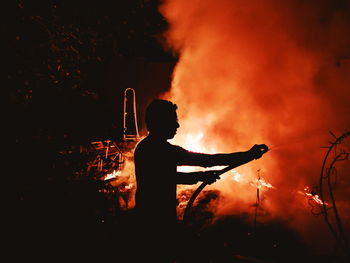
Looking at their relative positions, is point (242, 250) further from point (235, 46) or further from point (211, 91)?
point (235, 46)

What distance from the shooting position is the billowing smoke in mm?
8492

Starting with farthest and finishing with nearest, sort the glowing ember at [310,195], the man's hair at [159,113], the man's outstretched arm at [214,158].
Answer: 1. the glowing ember at [310,195]
2. the man's outstretched arm at [214,158]
3. the man's hair at [159,113]

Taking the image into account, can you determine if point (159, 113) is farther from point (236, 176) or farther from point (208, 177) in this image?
point (236, 176)

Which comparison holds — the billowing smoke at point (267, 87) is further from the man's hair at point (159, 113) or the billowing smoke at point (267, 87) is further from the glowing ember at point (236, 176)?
the man's hair at point (159, 113)

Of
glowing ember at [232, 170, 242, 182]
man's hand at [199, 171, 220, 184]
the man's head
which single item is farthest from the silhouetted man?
glowing ember at [232, 170, 242, 182]

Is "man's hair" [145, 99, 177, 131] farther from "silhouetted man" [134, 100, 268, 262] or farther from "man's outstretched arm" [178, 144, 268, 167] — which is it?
"man's outstretched arm" [178, 144, 268, 167]

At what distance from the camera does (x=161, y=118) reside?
3.01 meters

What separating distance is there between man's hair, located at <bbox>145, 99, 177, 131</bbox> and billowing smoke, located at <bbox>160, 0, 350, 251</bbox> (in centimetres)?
489

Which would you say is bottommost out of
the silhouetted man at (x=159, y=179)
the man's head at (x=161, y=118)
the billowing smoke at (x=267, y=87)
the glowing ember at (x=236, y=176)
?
the silhouetted man at (x=159, y=179)

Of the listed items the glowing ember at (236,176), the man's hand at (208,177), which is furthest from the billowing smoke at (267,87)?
the man's hand at (208,177)

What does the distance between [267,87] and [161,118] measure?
7.91 m

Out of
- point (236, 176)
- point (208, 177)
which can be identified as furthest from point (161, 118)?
point (236, 176)

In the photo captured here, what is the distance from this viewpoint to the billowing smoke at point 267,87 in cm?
849

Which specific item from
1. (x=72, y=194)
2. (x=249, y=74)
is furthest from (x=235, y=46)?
(x=72, y=194)
